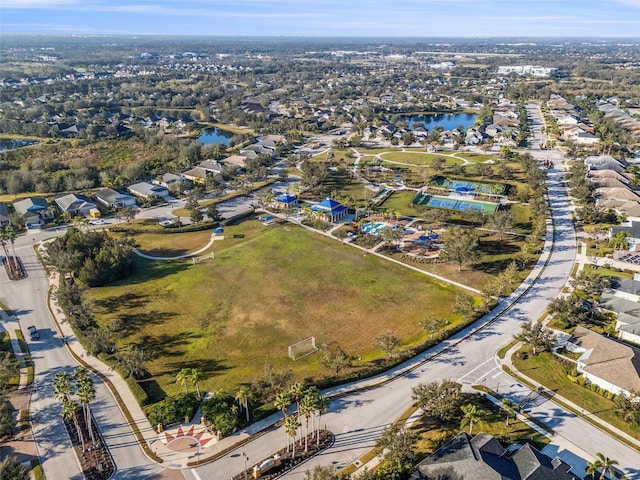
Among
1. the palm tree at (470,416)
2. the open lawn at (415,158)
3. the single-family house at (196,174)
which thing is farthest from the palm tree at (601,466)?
the open lawn at (415,158)

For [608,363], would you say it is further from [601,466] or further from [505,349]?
[601,466]

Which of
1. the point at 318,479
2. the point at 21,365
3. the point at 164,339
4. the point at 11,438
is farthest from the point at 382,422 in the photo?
the point at 21,365

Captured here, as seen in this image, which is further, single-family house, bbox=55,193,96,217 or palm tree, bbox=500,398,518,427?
single-family house, bbox=55,193,96,217

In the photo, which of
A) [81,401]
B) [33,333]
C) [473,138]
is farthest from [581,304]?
[473,138]

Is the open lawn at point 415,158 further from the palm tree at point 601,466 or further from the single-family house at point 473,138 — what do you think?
the palm tree at point 601,466

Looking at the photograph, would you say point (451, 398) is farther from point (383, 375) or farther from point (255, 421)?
point (255, 421)

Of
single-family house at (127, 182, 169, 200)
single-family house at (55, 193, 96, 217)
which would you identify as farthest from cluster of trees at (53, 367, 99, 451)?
single-family house at (127, 182, 169, 200)

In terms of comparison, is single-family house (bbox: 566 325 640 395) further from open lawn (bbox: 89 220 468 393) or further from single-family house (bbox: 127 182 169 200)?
single-family house (bbox: 127 182 169 200)

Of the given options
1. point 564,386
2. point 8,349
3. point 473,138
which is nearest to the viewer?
point 564,386
